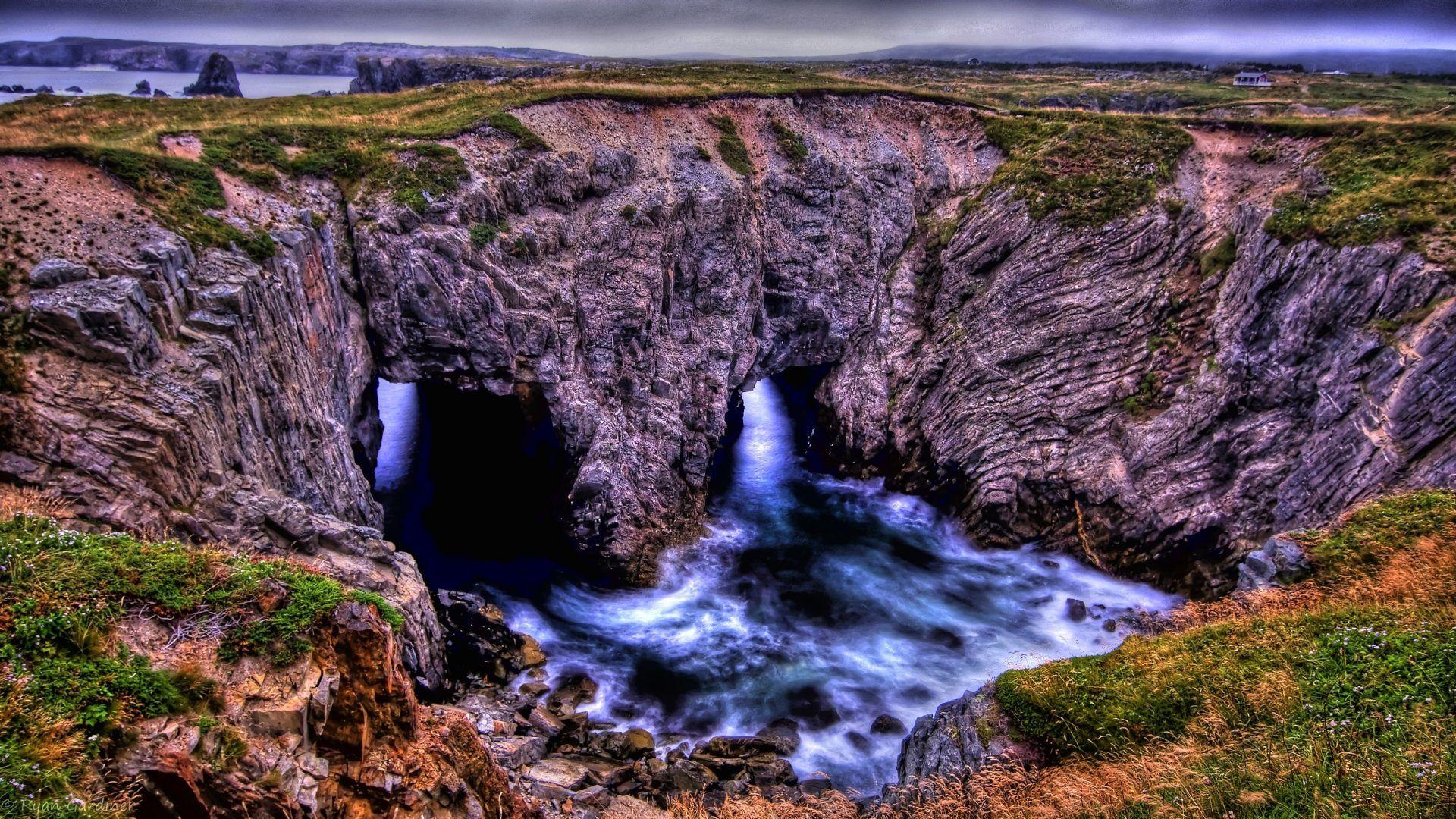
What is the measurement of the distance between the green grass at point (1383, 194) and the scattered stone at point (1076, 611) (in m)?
16.7

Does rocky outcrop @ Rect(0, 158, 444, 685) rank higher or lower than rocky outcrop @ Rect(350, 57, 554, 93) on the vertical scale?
lower

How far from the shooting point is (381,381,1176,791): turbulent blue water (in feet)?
75.3

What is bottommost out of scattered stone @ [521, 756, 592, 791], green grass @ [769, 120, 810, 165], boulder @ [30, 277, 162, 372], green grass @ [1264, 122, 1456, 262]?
scattered stone @ [521, 756, 592, 791]

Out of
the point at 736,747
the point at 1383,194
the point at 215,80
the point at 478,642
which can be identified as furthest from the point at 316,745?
the point at 215,80

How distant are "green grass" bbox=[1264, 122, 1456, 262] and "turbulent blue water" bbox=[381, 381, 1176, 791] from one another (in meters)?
15.4

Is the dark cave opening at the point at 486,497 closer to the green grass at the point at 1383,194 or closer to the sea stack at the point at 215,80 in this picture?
the green grass at the point at 1383,194

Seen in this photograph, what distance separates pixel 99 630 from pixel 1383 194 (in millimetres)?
39221

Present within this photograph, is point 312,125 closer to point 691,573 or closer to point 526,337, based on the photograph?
point 526,337

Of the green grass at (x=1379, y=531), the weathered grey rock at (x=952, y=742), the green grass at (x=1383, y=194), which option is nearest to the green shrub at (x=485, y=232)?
the weathered grey rock at (x=952, y=742)

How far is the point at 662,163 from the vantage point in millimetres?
35562

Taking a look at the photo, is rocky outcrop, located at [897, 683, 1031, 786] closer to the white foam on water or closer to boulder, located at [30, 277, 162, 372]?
the white foam on water

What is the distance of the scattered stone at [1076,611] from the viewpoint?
26797 mm

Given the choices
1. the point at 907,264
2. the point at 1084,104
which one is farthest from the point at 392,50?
the point at 907,264

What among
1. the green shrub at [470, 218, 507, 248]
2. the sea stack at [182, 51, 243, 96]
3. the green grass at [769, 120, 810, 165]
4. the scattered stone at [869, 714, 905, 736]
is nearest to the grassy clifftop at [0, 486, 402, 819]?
the scattered stone at [869, 714, 905, 736]
